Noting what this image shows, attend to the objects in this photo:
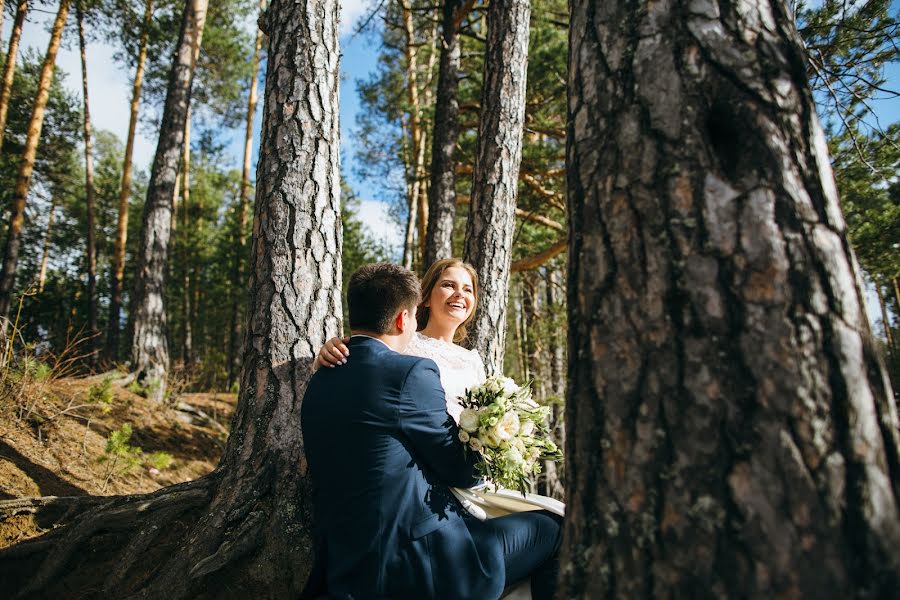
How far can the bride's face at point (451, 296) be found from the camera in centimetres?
370

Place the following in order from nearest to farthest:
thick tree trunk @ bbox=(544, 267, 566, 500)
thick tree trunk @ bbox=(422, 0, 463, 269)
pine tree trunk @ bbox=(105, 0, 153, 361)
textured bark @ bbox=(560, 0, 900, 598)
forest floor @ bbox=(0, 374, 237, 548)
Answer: textured bark @ bbox=(560, 0, 900, 598)
forest floor @ bbox=(0, 374, 237, 548)
thick tree trunk @ bbox=(422, 0, 463, 269)
thick tree trunk @ bbox=(544, 267, 566, 500)
pine tree trunk @ bbox=(105, 0, 153, 361)

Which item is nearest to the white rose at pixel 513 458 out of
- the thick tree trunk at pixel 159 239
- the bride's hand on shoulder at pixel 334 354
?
the bride's hand on shoulder at pixel 334 354

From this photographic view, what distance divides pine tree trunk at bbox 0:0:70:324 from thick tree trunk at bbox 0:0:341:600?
325 inches

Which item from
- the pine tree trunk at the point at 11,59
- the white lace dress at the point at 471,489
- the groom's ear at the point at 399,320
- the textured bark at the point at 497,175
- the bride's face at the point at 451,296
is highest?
the pine tree trunk at the point at 11,59

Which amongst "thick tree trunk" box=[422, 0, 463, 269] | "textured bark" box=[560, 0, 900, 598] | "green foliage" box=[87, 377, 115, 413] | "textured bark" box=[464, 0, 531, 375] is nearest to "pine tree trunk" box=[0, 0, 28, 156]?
"green foliage" box=[87, 377, 115, 413]

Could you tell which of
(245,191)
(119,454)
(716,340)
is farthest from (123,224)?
(716,340)

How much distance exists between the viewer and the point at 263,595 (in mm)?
2562

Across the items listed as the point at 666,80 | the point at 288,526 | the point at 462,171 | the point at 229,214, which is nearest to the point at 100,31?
the point at 229,214

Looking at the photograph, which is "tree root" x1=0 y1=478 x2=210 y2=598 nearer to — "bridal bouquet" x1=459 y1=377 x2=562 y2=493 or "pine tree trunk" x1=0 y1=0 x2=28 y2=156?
"bridal bouquet" x1=459 y1=377 x2=562 y2=493

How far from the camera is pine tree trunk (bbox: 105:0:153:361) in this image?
11307 mm

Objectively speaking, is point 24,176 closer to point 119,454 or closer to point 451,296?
point 119,454

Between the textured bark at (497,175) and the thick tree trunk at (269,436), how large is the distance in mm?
1565

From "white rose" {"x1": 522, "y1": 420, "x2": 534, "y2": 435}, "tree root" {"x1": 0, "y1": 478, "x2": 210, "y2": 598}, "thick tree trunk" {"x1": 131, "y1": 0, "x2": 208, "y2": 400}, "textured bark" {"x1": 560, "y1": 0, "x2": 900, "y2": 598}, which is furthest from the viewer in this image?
"thick tree trunk" {"x1": 131, "y1": 0, "x2": 208, "y2": 400}

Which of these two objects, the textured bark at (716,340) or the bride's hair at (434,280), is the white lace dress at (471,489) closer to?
the bride's hair at (434,280)
